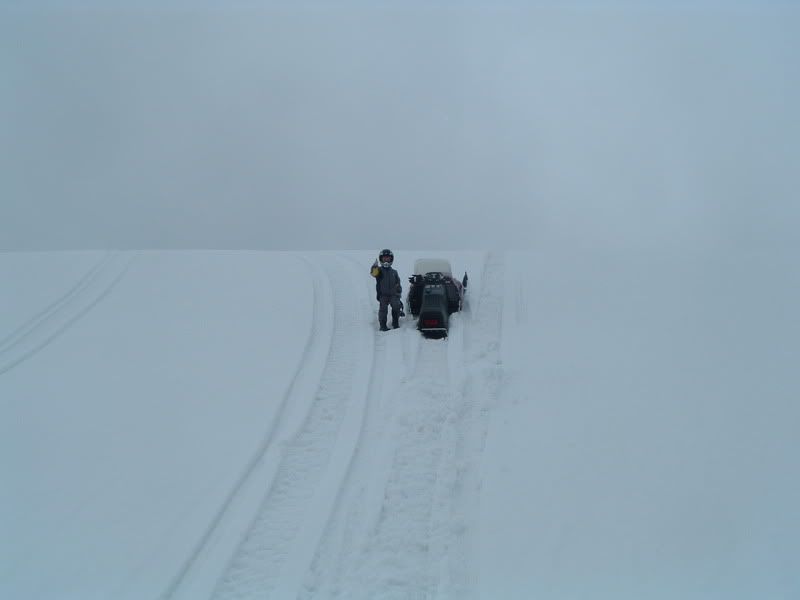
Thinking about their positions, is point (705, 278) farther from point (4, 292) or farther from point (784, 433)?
point (4, 292)

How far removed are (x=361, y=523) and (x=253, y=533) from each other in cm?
120

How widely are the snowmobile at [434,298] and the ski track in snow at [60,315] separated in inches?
302

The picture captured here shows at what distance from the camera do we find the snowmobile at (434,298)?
11578mm

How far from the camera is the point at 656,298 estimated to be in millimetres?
12703

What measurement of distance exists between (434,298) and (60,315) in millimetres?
8879

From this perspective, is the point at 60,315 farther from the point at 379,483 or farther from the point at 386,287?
the point at 379,483

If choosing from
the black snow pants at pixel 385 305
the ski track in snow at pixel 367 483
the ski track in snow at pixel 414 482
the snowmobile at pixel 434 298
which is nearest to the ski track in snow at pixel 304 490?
the ski track in snow at pixel 367 483

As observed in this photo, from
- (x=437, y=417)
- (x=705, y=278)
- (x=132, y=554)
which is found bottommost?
(x=132, y=554)

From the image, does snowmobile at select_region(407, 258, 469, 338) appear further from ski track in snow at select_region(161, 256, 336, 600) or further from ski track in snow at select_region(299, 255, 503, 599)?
ski track in snow at select_region(161, 256, 336, 600)

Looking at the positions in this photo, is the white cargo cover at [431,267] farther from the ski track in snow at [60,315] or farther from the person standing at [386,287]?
the ski track in snow at [60,315]

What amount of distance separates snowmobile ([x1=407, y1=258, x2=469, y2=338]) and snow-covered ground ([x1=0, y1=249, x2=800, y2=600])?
35cm

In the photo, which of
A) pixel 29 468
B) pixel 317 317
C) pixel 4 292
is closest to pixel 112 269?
pixel 4 292

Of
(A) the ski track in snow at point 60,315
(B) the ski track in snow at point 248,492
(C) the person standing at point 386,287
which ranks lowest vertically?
(B) the ski track in snow at point 248,492

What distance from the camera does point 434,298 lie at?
1194 cm
